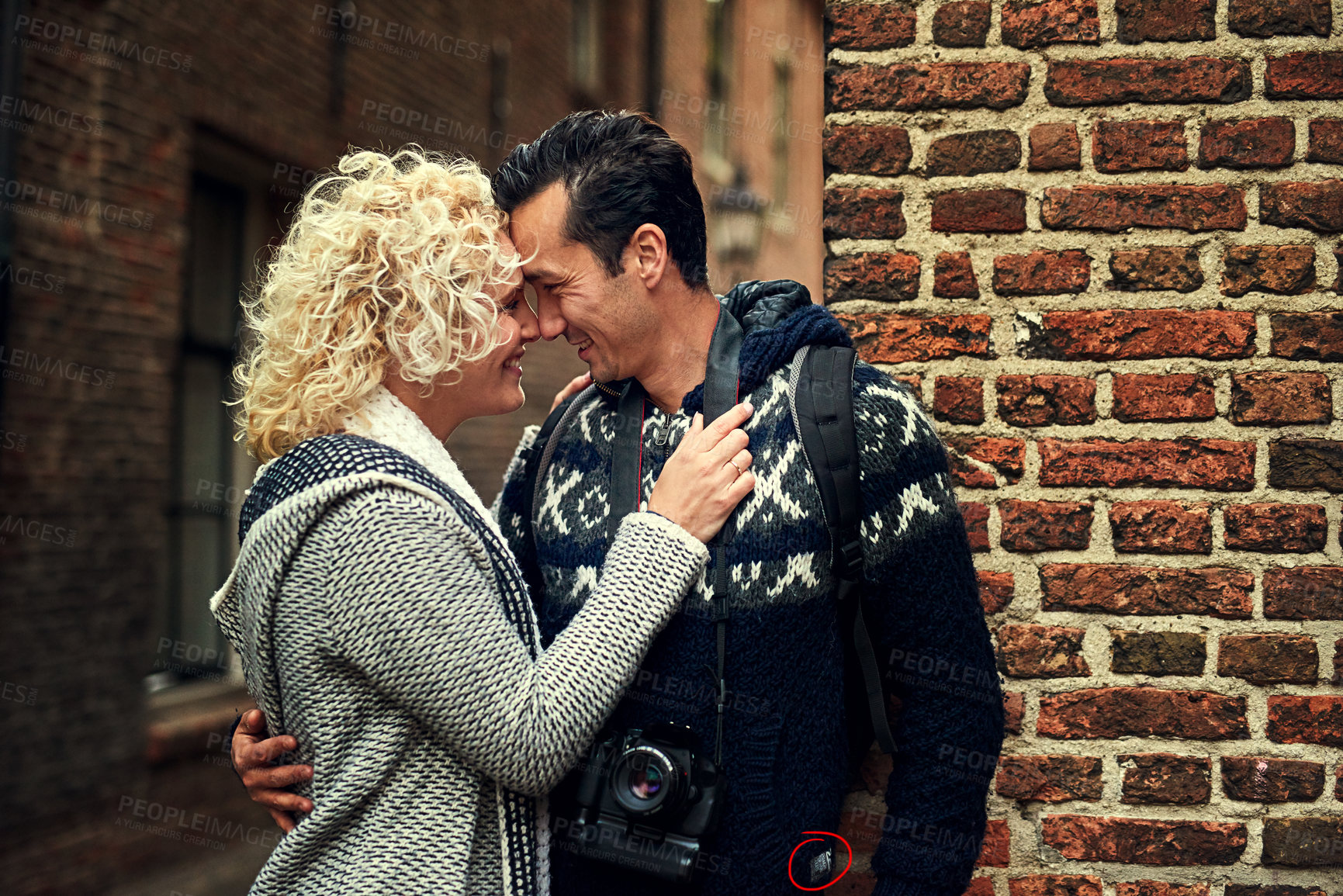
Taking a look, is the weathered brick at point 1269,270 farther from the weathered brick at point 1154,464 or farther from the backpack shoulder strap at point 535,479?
the backpack shoulder strap at point 535,479

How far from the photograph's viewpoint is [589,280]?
1.93 meters

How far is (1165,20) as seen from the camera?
1939mm

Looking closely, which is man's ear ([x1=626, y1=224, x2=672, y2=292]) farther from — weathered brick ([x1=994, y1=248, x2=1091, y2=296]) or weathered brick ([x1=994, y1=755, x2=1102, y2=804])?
weathered brick ([x1=994, y1=755, x2=1102, y2=804])

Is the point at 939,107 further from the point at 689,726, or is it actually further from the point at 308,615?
the point at 308,615

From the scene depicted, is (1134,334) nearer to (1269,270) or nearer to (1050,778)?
(1269,270)

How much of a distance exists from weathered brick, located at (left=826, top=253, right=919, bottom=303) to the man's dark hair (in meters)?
0.27

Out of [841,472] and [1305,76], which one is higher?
[1305,76]

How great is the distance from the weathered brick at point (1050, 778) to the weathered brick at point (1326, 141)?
1.18 metres

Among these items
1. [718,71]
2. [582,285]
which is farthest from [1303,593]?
[718,71]

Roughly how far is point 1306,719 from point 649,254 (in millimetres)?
1475

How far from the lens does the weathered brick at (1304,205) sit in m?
1.90

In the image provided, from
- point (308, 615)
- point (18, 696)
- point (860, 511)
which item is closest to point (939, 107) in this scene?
point (860, 511)

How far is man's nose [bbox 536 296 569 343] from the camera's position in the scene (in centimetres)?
196

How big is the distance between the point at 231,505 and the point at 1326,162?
516 cm
